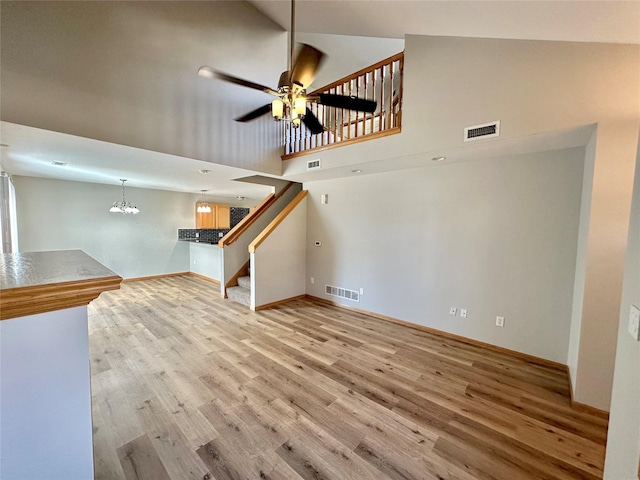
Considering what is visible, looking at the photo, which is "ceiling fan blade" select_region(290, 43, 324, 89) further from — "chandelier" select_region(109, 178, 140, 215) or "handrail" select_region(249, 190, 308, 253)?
"chandelier" select_region(109, 178, 140, 215)

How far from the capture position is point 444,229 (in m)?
3.27

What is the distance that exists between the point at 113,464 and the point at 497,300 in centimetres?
365

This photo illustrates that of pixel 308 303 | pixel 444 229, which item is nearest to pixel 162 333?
pixel 308 303

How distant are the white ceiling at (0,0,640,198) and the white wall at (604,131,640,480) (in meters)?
1.11

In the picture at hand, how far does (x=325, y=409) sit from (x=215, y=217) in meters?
6.52

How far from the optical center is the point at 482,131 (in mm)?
2377

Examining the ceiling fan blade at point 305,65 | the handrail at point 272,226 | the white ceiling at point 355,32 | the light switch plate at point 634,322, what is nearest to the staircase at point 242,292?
the handrail at point 272,226

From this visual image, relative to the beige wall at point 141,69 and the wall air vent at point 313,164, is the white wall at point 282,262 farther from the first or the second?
the beige wall at point 141,69

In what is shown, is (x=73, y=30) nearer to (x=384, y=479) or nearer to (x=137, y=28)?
(x=137, y=28)

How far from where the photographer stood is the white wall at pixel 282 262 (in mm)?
4176

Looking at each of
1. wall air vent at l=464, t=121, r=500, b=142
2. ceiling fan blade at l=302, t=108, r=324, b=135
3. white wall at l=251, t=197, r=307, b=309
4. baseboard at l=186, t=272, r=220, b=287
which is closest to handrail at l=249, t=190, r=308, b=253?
white wall at l=251, t=197, r=307, b=309

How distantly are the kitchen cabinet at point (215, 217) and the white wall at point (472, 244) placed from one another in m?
4.42

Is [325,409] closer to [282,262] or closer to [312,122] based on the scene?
[282,262]

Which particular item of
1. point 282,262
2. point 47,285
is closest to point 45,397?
point 47,285
